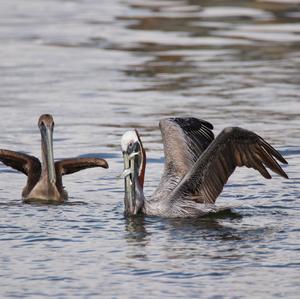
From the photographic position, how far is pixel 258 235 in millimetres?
10766

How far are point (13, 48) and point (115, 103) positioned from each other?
5.46 metres

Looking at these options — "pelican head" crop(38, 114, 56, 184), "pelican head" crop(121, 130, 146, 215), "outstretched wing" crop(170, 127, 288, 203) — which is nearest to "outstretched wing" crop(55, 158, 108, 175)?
"pelican head" crop(38, 114, 56, 184)

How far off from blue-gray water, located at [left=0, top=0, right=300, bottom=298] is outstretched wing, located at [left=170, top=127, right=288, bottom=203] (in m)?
0.30

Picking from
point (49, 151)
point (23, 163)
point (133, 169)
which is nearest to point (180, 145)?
point (133, 169)

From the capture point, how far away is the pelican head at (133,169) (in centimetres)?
1140

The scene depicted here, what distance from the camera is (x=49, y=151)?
1250 centimetres

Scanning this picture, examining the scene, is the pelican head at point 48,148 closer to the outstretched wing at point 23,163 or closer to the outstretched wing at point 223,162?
the outstretched wing at point 23,163

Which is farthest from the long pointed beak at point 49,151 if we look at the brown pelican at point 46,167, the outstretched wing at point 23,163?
the outstretched wing at point 23,163

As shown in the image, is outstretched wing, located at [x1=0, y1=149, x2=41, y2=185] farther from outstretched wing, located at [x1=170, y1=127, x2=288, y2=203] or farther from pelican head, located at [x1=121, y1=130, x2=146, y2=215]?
outstretched wing, located at [x1=170, y1=127, x2=288, y2=203]

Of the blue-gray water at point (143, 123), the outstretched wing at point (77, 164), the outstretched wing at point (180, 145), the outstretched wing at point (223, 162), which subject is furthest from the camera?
the outstretched wing at point (77, 164)

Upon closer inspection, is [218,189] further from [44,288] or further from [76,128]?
[76,128]

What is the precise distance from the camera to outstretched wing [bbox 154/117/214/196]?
12297 millimetres

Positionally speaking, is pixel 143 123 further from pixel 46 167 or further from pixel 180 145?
pixel 46 167

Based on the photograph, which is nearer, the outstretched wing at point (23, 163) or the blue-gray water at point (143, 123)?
the blue-gray water at point (143, 123)
